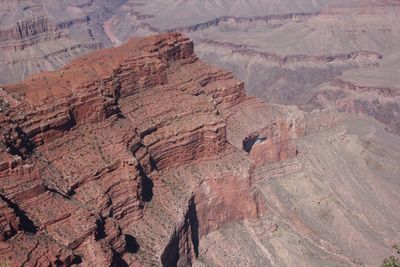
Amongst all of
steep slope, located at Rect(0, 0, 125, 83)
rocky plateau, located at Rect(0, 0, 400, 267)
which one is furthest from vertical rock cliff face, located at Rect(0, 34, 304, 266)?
steep slope, located at Rect(0, 0, 125, 83)

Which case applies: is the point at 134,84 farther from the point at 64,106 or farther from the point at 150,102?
the point at 64,106

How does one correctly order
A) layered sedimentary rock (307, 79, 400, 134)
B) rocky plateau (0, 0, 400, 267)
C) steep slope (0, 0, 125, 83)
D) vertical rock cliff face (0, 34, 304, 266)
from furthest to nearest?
1. steep slope (0, 0, 125, 83)
2. layered sedimentary rock (307, 79, 400, 134)
3. rocky plateau (0, 0, 400, 267)
4. vertical rock cliff face (0, 34, 304, 266)

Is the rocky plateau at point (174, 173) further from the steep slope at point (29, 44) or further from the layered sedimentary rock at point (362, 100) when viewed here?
the steep slope at point (29, 44)

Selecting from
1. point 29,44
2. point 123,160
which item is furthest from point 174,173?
point 29,44

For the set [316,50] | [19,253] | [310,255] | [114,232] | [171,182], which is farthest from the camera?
[316,50]

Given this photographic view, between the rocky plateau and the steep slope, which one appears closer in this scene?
the rocky plateau

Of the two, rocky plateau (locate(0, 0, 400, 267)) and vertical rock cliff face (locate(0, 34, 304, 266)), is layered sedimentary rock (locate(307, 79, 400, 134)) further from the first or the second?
vertical rock cliff face (locate(0, 34, 304, 266))

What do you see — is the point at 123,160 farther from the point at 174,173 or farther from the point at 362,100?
the point at 362,100

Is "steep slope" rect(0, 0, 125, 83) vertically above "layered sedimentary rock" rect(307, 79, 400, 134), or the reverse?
"steep slope" rect(0, 0, 125, 83)

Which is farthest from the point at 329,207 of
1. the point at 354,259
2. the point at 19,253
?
the point at 19,253
